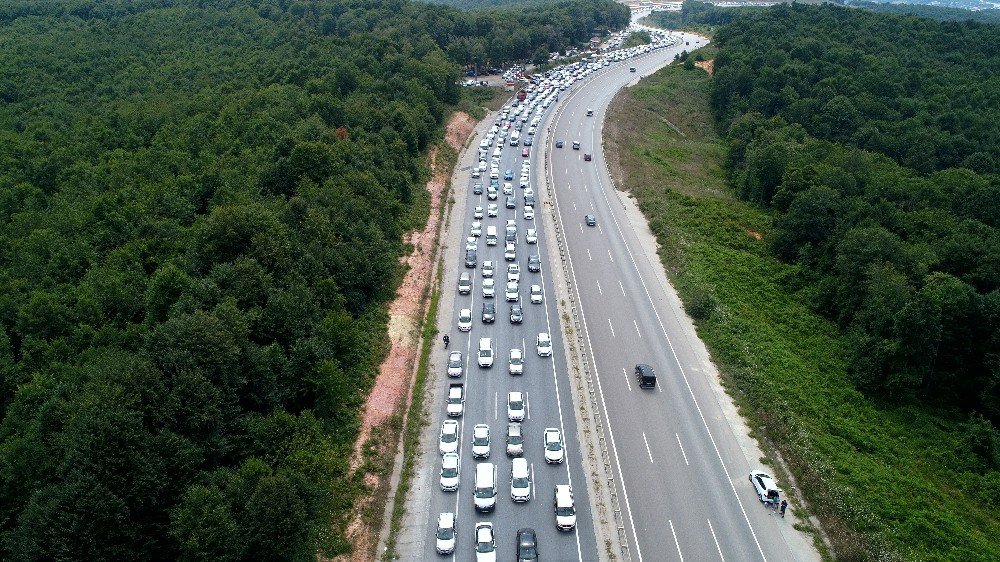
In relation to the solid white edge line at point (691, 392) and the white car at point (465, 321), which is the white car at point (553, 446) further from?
the white car at point (465, 321)

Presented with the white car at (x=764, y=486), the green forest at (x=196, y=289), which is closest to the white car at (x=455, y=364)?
the green forest at (x=196, y=289)

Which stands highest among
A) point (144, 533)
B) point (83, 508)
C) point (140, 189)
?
point (140, 189)

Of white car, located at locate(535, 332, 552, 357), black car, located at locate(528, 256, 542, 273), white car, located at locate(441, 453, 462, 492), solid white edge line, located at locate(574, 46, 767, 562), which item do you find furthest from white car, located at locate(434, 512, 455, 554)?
black car, located at locate(528, 256, 542, 273)

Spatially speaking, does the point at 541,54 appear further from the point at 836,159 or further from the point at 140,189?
the point at 140,189

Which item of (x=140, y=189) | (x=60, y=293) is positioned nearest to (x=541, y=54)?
(x=140, y=189)

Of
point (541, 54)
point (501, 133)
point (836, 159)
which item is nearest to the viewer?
point (836, 159)

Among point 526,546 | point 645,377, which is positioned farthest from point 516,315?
point 526,546
